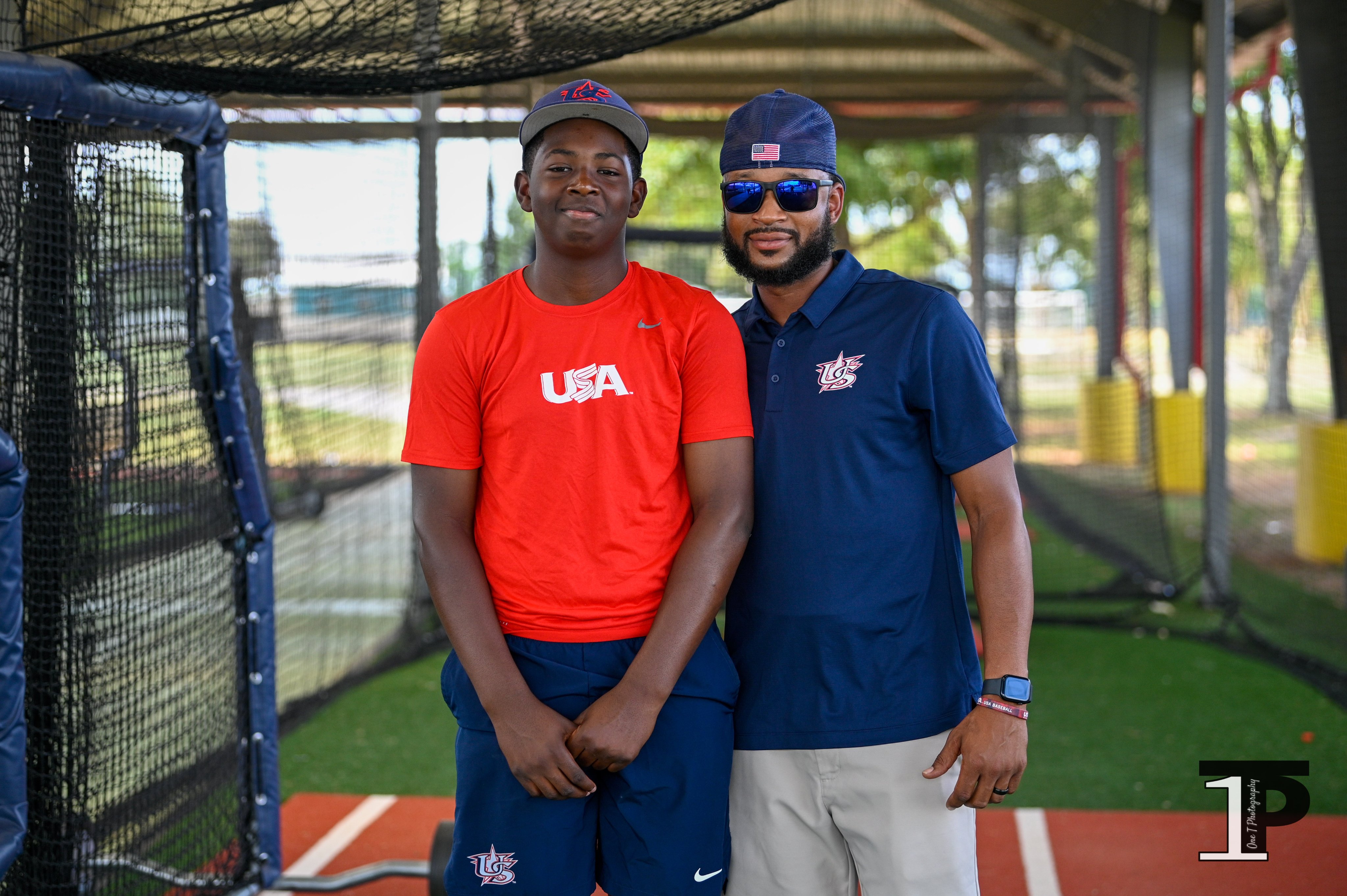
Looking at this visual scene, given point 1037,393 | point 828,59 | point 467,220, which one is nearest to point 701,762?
point 467,220

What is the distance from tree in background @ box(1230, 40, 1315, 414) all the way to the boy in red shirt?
497 inches

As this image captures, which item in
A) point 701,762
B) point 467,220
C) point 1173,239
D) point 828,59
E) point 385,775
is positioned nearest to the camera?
point 701,762

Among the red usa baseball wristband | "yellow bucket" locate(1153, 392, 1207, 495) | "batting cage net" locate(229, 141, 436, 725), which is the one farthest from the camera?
"yellow bucket" locate(1153, 392, 1207, 495)

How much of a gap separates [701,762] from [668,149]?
1618 cm

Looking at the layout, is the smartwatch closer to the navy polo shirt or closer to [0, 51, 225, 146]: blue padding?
the navy polo shirt

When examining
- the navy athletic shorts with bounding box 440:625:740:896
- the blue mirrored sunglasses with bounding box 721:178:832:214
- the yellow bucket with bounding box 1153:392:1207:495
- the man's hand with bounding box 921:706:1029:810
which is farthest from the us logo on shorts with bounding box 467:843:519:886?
the yellow bucket with bounding box 1153:392:1207:495

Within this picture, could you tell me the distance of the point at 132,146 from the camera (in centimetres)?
286

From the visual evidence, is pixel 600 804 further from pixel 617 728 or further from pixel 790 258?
pixel 790 258

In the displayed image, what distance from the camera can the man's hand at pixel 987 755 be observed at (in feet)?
6.60

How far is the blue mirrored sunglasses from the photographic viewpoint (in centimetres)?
220

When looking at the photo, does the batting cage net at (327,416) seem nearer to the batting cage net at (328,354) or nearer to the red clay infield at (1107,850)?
the batting cage net at (328,354)

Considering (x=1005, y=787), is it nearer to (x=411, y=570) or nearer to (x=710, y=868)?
(x=710, y=868)

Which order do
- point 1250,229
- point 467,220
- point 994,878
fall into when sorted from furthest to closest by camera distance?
1. point 1250,229
2. point 467,220
3. point 994,878

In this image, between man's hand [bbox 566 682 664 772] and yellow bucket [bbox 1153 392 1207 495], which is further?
yellow bucket [bbox 1153 392 1207 495]
